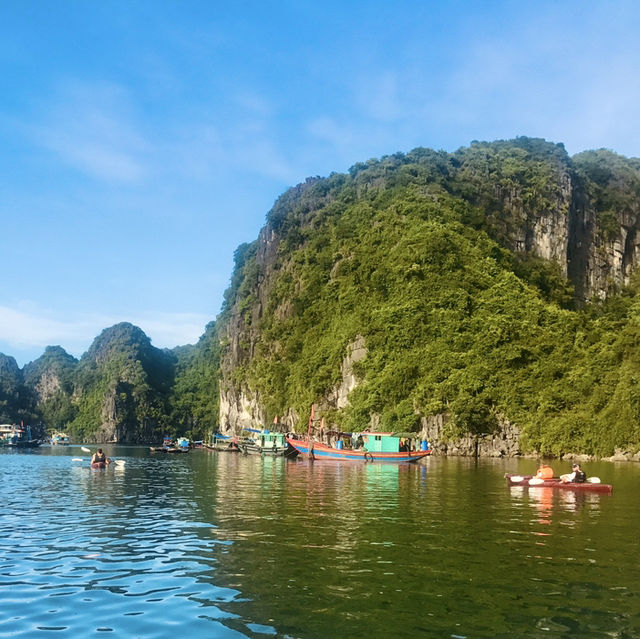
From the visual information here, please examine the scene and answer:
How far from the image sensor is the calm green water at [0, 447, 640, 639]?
9.20 meters

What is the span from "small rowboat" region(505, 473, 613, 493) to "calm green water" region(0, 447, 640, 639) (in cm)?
200

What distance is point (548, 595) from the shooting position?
35.3ft

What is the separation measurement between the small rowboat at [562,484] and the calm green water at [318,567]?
6.58 feet

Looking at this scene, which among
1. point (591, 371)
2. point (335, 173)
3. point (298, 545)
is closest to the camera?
point (298, 545)

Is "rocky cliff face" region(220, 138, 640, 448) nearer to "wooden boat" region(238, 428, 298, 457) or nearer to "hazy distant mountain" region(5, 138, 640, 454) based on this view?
"hazy distant mountain" region(5, 138, 640, 454)

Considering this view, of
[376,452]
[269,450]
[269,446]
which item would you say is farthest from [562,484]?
[269,446]

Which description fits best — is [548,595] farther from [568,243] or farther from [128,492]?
[568,243]

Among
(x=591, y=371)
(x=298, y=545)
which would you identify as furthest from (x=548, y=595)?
(x=591, y=371)

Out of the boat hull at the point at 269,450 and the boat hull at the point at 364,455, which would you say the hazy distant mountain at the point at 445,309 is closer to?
the boat hull at the point at 269,450

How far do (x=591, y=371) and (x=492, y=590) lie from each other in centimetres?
6114

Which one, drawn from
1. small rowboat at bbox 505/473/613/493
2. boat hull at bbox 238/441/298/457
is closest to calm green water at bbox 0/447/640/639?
small rowboat at bbox 505/473/613/493

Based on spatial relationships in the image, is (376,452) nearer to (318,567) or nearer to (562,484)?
(562,484)

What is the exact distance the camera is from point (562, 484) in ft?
92.6

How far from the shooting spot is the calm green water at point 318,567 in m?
9.20
